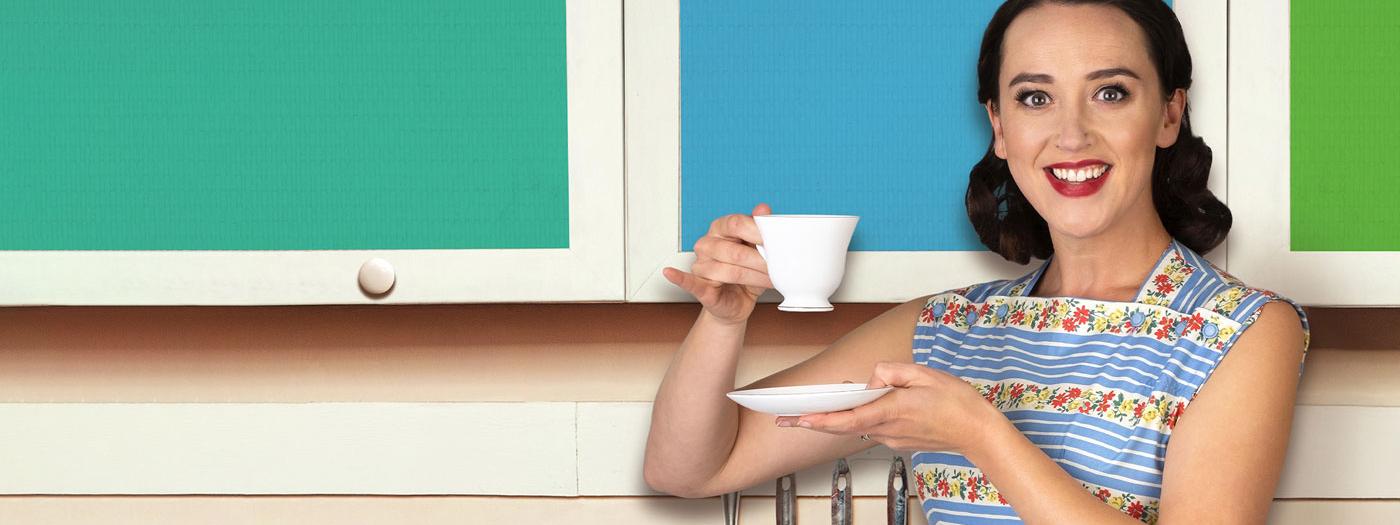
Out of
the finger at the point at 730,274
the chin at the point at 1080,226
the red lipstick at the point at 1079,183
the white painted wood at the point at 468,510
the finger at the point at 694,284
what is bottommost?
the white painted wood at the point at 468,510

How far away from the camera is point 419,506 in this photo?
1.66 m

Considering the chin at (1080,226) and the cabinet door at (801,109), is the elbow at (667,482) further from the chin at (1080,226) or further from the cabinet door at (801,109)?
the chin at (1080,226)

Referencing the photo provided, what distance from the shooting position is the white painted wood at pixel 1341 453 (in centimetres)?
157

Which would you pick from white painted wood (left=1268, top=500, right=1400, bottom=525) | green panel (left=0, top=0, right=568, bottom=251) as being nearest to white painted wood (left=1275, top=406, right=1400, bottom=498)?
white painted wood (left=1268, top=500, right=1400, bottom=525)

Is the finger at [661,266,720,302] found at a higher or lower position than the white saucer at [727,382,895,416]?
higher

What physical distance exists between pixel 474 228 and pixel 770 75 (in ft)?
1.21

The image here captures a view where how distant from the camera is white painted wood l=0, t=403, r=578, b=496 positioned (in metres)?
1.65

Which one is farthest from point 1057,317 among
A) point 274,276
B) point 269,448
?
point 269,448

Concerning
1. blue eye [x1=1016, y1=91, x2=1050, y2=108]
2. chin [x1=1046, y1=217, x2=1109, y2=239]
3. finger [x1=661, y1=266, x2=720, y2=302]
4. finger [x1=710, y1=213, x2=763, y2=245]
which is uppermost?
blue eye [x1=1016, y1=91, x2=1050, y2=108]

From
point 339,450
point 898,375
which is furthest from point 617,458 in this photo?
point 898,375

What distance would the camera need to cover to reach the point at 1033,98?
1233 millimetres

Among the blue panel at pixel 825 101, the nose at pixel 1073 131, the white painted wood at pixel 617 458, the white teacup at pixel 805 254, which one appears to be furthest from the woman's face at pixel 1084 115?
the white painted wood at pixel 617 458

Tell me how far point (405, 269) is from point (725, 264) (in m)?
0.37

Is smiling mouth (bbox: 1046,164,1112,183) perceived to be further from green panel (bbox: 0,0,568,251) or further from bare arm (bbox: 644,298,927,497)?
green panel (bbox: 0,0,568,251)
